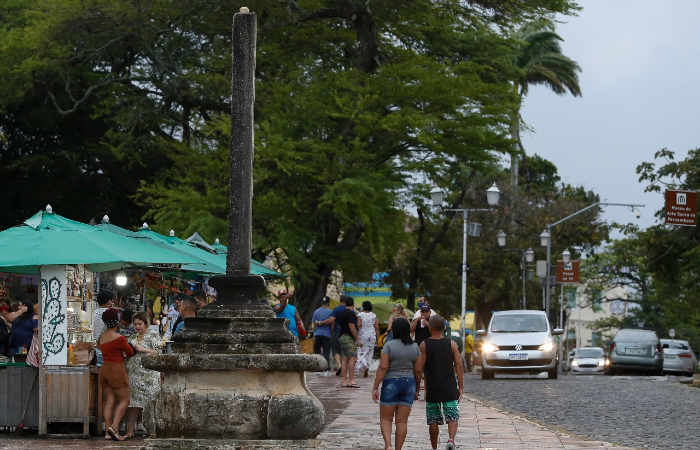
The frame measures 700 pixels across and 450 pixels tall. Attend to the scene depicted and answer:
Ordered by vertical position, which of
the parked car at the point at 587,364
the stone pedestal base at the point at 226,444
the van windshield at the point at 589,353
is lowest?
the parked car at the point at 587,364

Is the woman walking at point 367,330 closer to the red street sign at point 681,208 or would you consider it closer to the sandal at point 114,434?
the sandal at point 114,434

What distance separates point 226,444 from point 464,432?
17.8 feet

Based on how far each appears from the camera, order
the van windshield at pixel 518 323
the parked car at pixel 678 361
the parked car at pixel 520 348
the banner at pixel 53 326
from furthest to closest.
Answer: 1. the parked car at pixel 678 361
2. the van windshield at pixel 518 323
3. the parked car at pixel 520 348
4. the banner at pixel 53 326

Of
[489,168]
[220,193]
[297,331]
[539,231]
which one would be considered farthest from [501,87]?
[539,231]

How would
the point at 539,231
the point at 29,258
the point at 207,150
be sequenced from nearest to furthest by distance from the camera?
1. the point at 29,258
2. the point at 207,150
3. the point at 539,231

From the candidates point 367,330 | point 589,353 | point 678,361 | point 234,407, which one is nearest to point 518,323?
point 367,330

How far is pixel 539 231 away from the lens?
6069 centimetres

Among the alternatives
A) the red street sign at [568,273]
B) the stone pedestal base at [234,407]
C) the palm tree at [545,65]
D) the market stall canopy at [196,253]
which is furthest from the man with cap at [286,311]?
the palm tree at [545,65]

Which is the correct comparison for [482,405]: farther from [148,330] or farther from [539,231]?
[539,231]

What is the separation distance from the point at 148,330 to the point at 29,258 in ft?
5.38

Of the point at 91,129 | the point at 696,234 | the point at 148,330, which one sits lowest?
the point at 148,330

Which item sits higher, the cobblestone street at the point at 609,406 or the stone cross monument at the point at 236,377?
the stone cross monument at the point at 236,377

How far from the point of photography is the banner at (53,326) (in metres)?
13.2

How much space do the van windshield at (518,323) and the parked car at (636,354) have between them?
8933 millimetres
